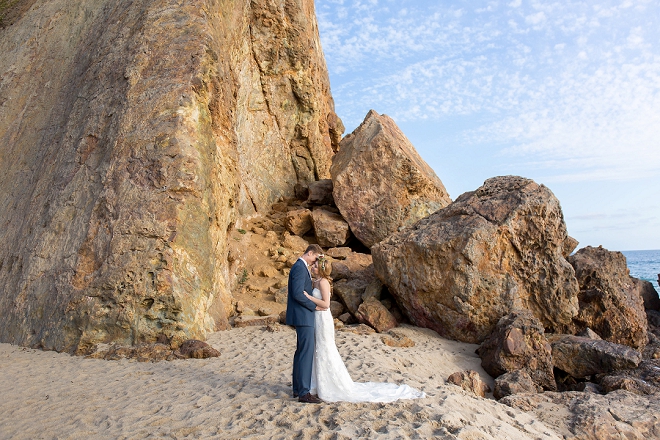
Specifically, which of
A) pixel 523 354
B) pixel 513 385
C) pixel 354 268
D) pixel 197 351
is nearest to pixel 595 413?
pixel 513 385

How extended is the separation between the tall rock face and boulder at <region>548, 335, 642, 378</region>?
5.82 m

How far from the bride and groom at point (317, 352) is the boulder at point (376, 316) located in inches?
146

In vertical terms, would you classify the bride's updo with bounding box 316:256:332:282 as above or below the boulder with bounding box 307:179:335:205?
below

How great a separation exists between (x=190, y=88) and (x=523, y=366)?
756 centimetres

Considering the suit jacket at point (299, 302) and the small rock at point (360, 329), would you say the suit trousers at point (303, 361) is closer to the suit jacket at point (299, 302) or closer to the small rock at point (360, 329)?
the suit jacket at point (299, 302)

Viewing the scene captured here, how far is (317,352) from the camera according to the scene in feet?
17.2

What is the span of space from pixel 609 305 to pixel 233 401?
718 cm

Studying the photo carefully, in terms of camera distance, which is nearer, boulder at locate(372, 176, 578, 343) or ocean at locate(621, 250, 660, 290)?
boulder at locate(372, 176, 578, 343)

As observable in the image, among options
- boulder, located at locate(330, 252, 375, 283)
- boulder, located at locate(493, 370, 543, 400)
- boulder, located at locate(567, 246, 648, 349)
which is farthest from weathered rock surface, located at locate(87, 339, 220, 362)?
boulder, located at locate(567, 246, 648, 349)

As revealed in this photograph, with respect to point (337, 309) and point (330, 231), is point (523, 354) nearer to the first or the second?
point (337, 309)

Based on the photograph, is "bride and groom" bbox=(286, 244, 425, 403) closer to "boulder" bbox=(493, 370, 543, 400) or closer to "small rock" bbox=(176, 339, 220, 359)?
"boulder" bbox=(493, 370, 543, 400)

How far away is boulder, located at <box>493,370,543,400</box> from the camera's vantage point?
647 centimetres

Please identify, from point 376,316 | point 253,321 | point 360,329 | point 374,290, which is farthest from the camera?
point 374,290

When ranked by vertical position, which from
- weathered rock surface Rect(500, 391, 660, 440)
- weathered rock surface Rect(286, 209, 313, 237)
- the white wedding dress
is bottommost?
weathered rock surface Rect(500, 391, 660, 440)
